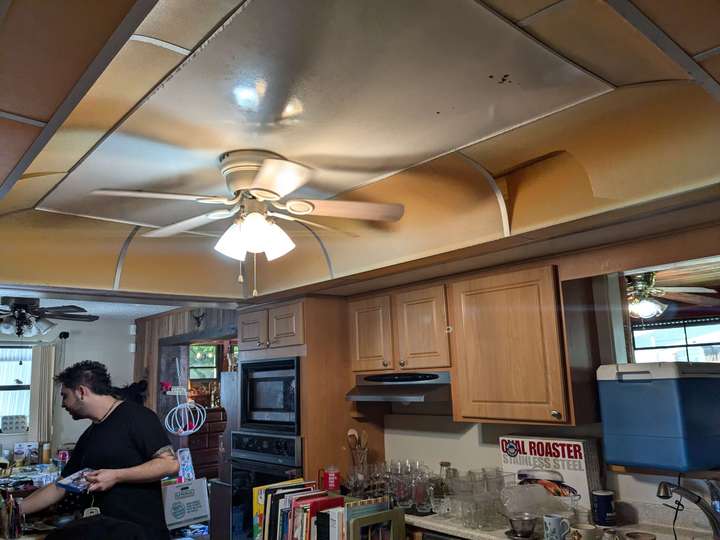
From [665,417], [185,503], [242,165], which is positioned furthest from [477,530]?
[185,503]

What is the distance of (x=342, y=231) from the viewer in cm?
330

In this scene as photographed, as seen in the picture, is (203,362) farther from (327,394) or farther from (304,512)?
(304,512)

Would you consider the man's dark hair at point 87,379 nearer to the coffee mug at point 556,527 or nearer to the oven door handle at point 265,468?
the oven door handle at point 265,468

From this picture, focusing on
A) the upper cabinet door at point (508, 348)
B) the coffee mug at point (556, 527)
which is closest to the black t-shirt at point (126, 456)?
the upper cabinet door at point (508, 348)

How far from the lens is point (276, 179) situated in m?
2.15

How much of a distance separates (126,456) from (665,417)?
2.45 metres

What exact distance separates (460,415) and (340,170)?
4.66 feet

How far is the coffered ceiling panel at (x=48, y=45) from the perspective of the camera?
0.99m

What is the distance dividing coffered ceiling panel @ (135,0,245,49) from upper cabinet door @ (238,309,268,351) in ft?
9.02

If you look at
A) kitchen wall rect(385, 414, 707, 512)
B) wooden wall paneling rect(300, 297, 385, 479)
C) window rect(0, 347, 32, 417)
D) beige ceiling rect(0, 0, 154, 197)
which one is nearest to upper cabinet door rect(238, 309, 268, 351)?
wooden wall paneling rect(300, 297, 385, 479)

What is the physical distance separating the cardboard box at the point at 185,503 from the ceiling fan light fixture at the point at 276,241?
13.1ft

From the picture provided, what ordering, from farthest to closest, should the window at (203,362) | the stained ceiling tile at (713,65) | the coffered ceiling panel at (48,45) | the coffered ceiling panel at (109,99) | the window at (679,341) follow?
the window at (203,362) → the window at (679,341) → the coffered ceiling panel at (109,99) → the stained ceiling tile at (713,65) → the coffered ceiling panel at (48,45)

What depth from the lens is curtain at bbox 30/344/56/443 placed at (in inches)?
310

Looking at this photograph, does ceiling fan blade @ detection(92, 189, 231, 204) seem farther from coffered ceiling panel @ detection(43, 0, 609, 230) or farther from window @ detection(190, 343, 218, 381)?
window @ detection(190, 343, 218, 381)
